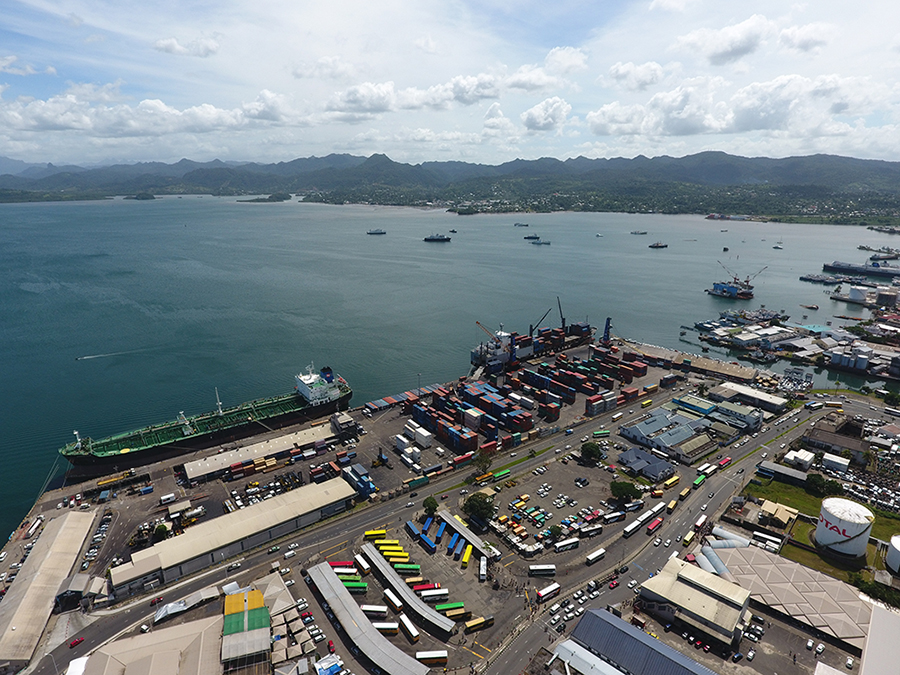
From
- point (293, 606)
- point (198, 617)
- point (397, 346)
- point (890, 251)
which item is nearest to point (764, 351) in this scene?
point (397, 346)

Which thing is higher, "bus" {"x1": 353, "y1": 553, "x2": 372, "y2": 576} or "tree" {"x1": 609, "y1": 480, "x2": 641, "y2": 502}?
"tree" {"x1": 609, "y1": 480, "x2": 641, "y2": 502}

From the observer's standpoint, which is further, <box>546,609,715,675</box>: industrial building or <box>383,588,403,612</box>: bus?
<box>383,588,403,612</box>: bus

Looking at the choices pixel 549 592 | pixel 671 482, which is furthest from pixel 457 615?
pixel 671 482

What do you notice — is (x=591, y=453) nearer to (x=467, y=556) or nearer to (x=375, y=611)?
(x=467, y=556)

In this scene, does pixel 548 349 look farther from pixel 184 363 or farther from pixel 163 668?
pixel 163 668

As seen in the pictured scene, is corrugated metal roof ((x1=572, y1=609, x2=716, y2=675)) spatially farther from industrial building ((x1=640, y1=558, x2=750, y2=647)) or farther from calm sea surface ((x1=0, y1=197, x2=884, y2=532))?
calm sea surface ((x1=0, y1=197, x2=884, y2=532))

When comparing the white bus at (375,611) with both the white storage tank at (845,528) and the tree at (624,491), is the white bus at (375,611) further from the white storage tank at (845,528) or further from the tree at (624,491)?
the white storage tank at (845,528)

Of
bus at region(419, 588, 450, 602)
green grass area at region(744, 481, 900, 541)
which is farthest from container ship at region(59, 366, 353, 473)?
green grass area at region(744, 481, 900, 541)

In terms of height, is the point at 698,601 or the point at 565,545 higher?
the point at 698,601
